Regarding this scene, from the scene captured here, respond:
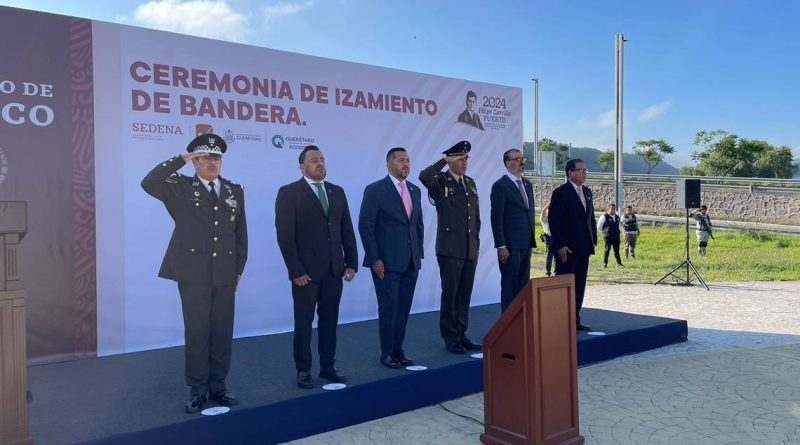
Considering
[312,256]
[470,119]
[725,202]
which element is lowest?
[312,256]

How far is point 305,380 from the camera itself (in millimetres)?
3555

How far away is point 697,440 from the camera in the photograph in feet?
10.6

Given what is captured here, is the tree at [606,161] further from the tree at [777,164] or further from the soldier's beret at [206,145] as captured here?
the soldier's beret at [206,145]

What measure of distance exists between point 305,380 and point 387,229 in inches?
43.4

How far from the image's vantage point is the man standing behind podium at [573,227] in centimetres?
506

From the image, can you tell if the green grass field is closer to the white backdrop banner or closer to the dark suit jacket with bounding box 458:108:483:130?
the dark suit jacket with bounding box 458:108:483:130

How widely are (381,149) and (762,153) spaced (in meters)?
42.3

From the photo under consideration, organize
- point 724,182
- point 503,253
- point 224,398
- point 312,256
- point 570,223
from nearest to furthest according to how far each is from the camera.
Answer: point 224,398
point 312,256
point 503,253
point 570,223
point 724,182

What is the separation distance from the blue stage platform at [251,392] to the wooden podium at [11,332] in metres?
0.21

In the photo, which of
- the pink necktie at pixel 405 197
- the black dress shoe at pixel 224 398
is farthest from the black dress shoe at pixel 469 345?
the black dress shoe at pixel 224 398

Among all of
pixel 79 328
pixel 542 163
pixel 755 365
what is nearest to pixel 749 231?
pixel 542 163

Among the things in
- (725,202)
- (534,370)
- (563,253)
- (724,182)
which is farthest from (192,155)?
(724,182)

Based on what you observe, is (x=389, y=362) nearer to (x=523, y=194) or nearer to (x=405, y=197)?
Result: (x=405, y=197)

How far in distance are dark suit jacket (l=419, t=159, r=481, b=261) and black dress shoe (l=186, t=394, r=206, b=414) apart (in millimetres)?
1898
